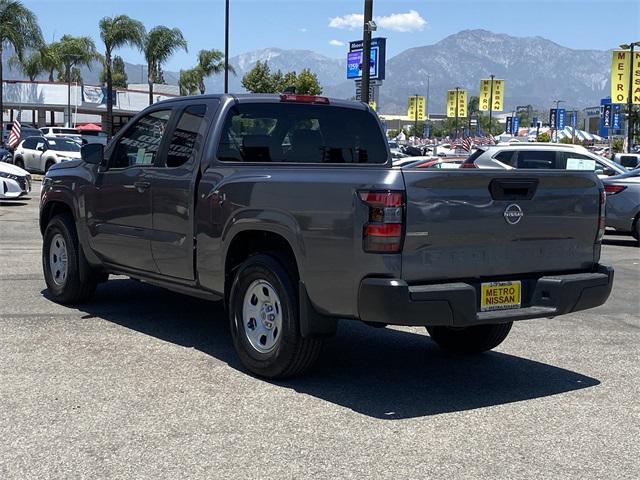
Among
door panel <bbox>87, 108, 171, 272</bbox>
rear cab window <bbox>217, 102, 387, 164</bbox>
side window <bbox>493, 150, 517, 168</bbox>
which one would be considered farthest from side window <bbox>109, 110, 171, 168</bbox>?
side window <bbox>493, 150, 517, 168</bbox>

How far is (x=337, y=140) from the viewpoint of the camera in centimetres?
702

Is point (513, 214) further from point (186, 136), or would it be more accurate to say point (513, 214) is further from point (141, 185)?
point (141, 185)

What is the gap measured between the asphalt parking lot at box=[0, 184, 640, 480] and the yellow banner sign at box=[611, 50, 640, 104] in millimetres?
33029

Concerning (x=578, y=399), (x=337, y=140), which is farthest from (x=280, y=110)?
(x=578, y=399)

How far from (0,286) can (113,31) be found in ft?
153

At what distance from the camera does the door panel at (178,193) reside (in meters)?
6.39

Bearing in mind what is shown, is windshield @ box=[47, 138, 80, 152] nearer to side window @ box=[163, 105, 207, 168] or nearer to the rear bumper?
side window @ box=[163, 105, 207, 168]

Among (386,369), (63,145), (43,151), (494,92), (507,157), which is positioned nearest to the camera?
(386,369)

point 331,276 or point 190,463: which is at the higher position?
point 331,276

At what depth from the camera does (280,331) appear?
557 centimetres

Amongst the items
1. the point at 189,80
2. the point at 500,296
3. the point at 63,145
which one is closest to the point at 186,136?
the point at 500,296

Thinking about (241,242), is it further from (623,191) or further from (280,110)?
(623,191)

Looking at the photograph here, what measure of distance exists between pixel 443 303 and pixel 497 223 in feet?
2.21

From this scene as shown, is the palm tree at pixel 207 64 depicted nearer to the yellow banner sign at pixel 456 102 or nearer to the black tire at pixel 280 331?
the yellow banner sign at pixel 456 102
